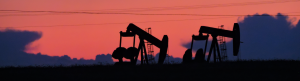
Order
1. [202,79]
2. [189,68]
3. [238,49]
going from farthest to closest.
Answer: [238,49]
[189,68]
[202,79]

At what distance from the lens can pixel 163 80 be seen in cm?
1212

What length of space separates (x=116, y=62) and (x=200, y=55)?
5.67 metres

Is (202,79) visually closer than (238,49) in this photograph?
Yes

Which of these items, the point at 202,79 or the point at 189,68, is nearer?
the point at 202,79

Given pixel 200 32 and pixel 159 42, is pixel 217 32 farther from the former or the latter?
pixel 159 42

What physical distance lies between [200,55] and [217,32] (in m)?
1.94

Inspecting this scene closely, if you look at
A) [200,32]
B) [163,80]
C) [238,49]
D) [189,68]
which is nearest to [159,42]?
[200,32]

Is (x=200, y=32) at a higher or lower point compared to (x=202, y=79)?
higher

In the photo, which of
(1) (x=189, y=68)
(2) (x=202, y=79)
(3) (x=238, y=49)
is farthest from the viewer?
(3) (x=238, y=49)

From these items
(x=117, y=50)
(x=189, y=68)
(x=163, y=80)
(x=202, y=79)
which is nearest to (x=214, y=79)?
(x=202, y=79)

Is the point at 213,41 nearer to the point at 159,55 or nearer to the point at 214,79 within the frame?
the point at 159,55

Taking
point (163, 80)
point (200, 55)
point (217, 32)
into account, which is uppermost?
point (217, 32)

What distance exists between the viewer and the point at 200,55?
→ 909 inches

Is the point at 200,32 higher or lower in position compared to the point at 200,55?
higher
